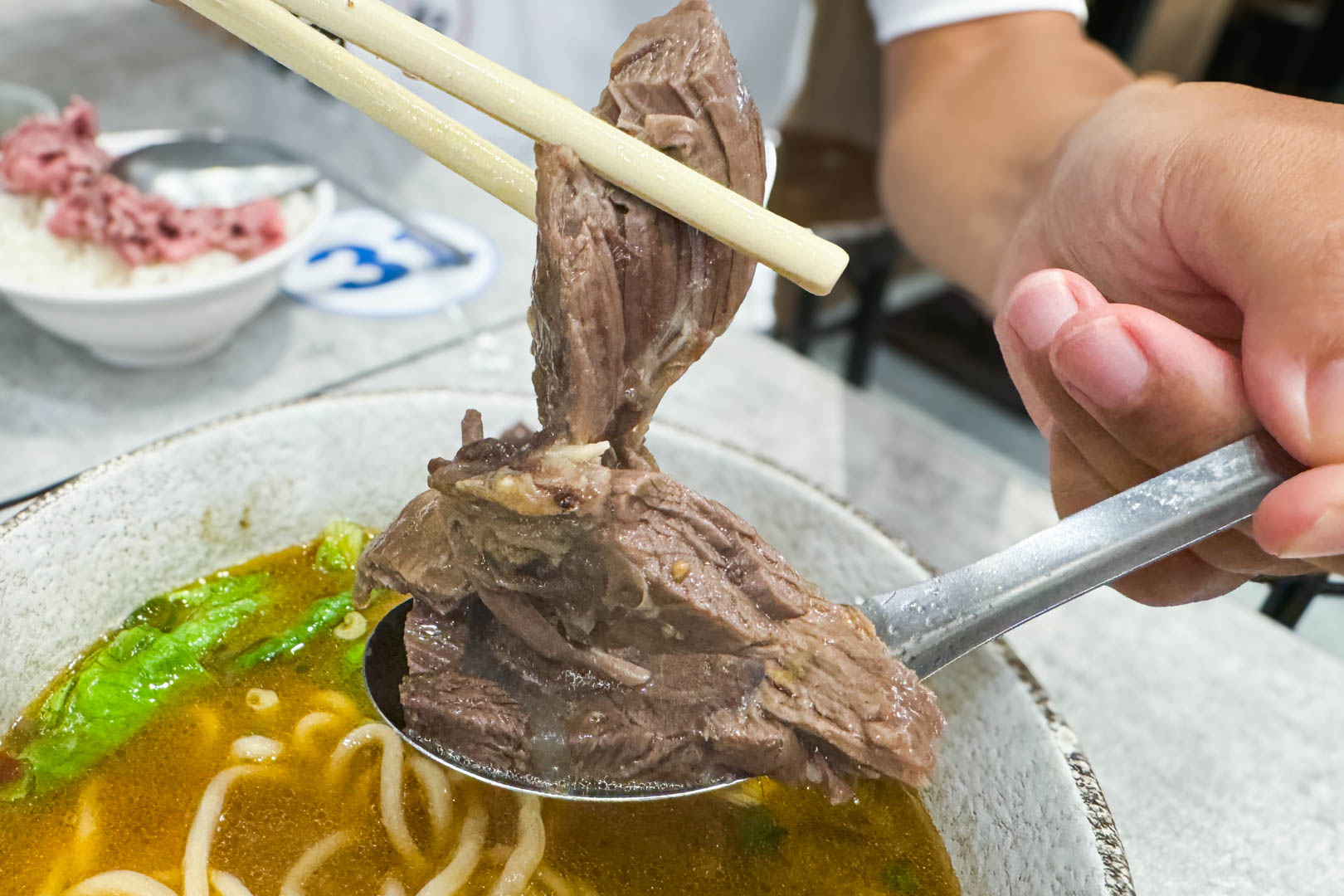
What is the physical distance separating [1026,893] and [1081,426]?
783 mm

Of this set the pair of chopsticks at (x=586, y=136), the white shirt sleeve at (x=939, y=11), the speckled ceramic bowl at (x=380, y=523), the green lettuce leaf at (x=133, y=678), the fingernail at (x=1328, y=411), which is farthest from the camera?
the white shirt sleeve at (x=939, y=11)

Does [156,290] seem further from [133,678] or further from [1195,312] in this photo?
[1195,312]

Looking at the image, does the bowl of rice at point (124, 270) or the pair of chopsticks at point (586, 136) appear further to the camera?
the bowl of rice at point (124, 270)

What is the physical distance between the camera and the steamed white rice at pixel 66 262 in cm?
236

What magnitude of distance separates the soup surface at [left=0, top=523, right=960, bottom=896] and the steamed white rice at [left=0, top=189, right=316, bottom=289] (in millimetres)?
1094

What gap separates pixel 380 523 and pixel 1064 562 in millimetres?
1348

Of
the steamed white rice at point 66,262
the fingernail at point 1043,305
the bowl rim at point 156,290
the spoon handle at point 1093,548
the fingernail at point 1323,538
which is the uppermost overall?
the fingernail at point 1043,305

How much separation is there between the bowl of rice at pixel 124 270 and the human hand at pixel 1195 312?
6.04 feet

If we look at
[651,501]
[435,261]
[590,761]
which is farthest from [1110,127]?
[435,261]

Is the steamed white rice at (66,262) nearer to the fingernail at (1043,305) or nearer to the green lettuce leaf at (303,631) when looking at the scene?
the green lettuce leaf at (303,631)

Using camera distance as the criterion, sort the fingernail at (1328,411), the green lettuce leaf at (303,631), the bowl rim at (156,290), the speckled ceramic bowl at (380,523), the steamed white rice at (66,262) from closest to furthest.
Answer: the fingernail at (1328,411), the speckled ceramic bowl at (380,523), the green lettuce leaf at (303,631), the bowl rim at (156,290), the steamed white rice at (66,262)

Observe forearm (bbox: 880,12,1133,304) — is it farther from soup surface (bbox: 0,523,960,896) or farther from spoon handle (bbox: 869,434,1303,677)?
soup surface (bbox: 0,523,960,896)

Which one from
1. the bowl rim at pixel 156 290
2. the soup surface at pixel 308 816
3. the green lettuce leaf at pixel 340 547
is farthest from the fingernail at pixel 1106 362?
the bowl rim at pixel 156 290

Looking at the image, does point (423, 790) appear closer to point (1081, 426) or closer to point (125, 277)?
point (1081, 426)
